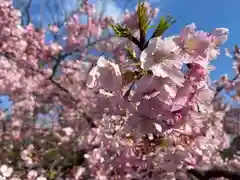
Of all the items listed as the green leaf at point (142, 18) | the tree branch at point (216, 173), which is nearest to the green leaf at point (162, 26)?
the green leaf at point (142, 18)

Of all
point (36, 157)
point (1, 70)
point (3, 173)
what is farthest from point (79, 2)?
point (3, 173)

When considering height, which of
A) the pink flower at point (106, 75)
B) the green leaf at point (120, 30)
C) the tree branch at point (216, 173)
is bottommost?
the tree branch at point (216, 173)

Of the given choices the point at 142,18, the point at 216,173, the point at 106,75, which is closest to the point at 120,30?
the point at 142,18

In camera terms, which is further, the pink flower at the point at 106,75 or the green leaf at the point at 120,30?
the green leaf at the point at 120,30

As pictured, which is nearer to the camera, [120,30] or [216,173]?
[120,30]

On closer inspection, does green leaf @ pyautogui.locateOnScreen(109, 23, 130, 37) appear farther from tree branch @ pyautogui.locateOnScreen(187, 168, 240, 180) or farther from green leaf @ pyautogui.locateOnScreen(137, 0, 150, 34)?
tree branch @ pyautogui.locateOnScreen(187, 168, 240, 180)

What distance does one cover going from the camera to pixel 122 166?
1.77 metres

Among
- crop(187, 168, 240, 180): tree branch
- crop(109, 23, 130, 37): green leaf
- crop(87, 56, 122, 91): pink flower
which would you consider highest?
crop(109, 23, 130, 37): green leaf

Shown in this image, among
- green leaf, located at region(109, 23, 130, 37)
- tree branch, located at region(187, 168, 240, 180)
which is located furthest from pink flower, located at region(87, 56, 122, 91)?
tree branch, located at region(187, 168, 240, 180)

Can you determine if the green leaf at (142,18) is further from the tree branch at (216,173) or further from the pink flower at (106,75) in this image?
the tree branch at (216,173)

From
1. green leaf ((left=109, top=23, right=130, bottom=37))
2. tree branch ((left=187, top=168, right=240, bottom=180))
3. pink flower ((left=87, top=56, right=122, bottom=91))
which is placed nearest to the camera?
pink flower ((left=87, top=56, right=122, bottom=91))

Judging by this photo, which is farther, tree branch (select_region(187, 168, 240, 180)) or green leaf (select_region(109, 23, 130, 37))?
tree branch (select_region(187, 168, 240, 180))

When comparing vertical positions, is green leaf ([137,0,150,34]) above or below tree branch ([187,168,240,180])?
above

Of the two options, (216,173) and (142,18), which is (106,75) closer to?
(142,18)
